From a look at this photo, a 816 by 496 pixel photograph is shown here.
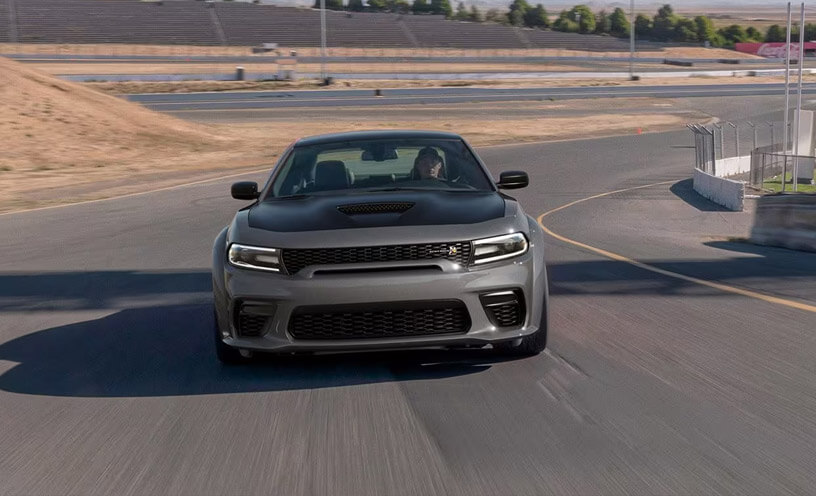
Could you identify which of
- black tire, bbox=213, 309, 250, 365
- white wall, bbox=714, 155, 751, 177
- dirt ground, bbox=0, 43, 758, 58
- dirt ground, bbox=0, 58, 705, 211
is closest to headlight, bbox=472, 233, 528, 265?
black tire, bbox=213, 309, 250, 365

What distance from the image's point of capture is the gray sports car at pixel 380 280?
20.7 feet

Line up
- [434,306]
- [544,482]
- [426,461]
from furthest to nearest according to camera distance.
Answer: [434,306]
[426,461]
[544,482]

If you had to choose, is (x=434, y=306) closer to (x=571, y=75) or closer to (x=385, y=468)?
(x=385, y=468)

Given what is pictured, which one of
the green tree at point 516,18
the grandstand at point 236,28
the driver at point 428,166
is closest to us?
the driver at point 428,166

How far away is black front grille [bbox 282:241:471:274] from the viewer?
635 centimetres

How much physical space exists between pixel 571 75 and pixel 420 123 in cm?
3533

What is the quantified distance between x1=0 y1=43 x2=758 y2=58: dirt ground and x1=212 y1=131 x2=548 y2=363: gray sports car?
267ft

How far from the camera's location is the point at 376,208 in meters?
6.89

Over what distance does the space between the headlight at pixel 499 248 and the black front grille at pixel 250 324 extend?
1.27 metres

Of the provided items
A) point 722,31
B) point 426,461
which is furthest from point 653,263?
point 722,31

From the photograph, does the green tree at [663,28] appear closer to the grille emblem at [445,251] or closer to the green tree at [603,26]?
the green tree at [603,26]

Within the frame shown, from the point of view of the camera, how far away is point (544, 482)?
4719mm

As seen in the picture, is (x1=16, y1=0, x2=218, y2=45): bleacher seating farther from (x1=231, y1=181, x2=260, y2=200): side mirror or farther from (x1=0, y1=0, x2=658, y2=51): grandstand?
(x1=231, y1=181, x2=260, y2=200): side mirror

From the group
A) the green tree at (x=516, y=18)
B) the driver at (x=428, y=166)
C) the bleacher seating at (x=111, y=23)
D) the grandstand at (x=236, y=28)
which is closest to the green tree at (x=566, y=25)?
the green tree at (x=516, y=18)
